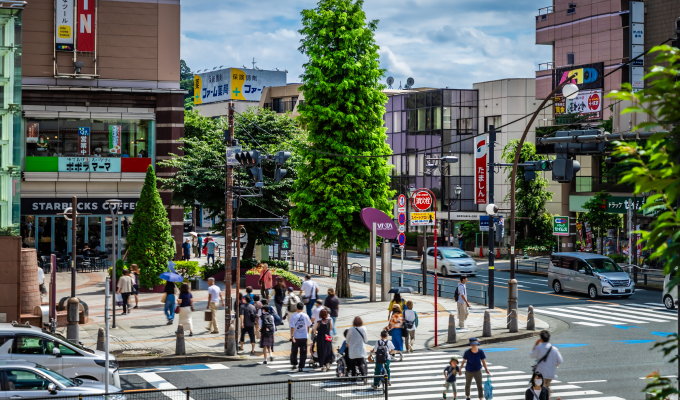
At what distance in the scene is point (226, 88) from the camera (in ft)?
375

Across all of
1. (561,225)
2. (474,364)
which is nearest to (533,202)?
(561,225)

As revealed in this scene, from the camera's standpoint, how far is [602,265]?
34375 millimetres

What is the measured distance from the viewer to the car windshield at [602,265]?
34188mm

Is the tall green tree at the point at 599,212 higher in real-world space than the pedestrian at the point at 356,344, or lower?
higher

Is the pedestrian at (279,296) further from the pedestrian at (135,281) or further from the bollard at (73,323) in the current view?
the bollard at (73,323)

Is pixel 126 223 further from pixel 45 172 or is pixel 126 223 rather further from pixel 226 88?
pixel 226 88

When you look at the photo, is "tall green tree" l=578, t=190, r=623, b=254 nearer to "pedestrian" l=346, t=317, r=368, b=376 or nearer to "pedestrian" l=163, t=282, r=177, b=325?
"pedestrian" l=163, t=282, r=177, b=325

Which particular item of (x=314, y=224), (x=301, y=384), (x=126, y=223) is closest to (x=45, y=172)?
(x=126, y=223)

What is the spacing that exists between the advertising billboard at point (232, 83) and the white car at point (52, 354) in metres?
98.3

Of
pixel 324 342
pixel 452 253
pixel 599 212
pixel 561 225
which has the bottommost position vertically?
pixel 324 342

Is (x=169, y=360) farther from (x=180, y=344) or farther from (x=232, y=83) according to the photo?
(x=232, y=83)

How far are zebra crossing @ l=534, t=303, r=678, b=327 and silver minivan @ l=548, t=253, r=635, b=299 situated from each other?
1.78 m

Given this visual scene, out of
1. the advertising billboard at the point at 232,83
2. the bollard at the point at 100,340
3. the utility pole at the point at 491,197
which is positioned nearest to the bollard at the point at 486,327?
the utility pole at the point at 491,197

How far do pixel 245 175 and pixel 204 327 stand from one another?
1374 centimetres
